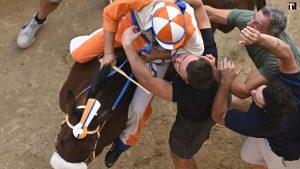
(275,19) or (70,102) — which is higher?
(275,19)

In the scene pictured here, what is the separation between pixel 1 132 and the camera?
4.70 m

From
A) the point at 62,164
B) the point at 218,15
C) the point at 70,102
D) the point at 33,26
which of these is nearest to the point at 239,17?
the point at 218,15

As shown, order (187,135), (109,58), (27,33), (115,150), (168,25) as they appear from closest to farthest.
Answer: (168,25), (109,58), (187,135), (115,150), (27,33)

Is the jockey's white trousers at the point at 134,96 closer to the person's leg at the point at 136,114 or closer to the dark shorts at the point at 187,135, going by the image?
the person's leg at the point at 136,114

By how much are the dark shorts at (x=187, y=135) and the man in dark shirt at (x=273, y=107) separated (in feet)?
0.88

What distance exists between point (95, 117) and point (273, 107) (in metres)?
1.07

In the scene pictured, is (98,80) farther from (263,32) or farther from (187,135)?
(263,32)

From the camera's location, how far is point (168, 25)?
10.0ft

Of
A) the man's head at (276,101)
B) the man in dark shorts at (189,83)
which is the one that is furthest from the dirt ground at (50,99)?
the man's head at (276,101)

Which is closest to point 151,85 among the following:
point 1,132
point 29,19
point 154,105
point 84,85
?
point 84,85

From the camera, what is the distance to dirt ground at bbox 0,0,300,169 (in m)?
4.63

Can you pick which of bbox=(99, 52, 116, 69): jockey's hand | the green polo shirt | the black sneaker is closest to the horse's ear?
bbox=(99, 52, 116, 69): jockey's hand

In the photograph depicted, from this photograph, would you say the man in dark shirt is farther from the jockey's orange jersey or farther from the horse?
the horse

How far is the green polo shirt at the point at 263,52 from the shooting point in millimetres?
3387
